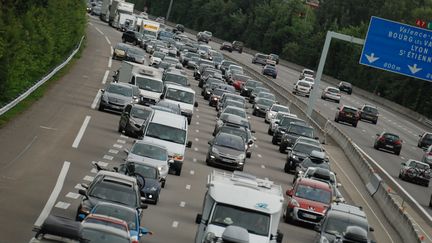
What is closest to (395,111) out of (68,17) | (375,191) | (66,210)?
(68,17)

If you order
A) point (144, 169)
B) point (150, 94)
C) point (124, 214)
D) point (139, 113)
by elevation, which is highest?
point (124, 214)

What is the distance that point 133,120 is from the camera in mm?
51719

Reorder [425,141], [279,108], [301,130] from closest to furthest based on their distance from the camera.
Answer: [301,130] → [279,108] → [425,141]

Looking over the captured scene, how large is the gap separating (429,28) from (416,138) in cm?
3789

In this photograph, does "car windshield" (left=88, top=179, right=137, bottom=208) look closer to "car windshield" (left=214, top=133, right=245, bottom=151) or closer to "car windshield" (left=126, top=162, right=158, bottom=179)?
"car windshield" (left=126, top=162, right=158, bottom=179)

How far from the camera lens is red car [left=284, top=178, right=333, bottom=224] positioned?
37.9 m

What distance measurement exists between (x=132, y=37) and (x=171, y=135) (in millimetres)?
74697

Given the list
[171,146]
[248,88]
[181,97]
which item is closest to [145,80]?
[181,97]

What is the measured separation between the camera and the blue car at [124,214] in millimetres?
25656

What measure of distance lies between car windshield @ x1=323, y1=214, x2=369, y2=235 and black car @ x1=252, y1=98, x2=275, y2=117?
43.4 metres

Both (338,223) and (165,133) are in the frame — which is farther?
(165,133)

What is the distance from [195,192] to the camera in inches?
1569

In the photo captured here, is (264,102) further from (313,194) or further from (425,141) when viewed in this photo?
(313,194)

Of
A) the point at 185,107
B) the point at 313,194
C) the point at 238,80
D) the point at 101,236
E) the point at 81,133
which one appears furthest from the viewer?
the point at 238,80
